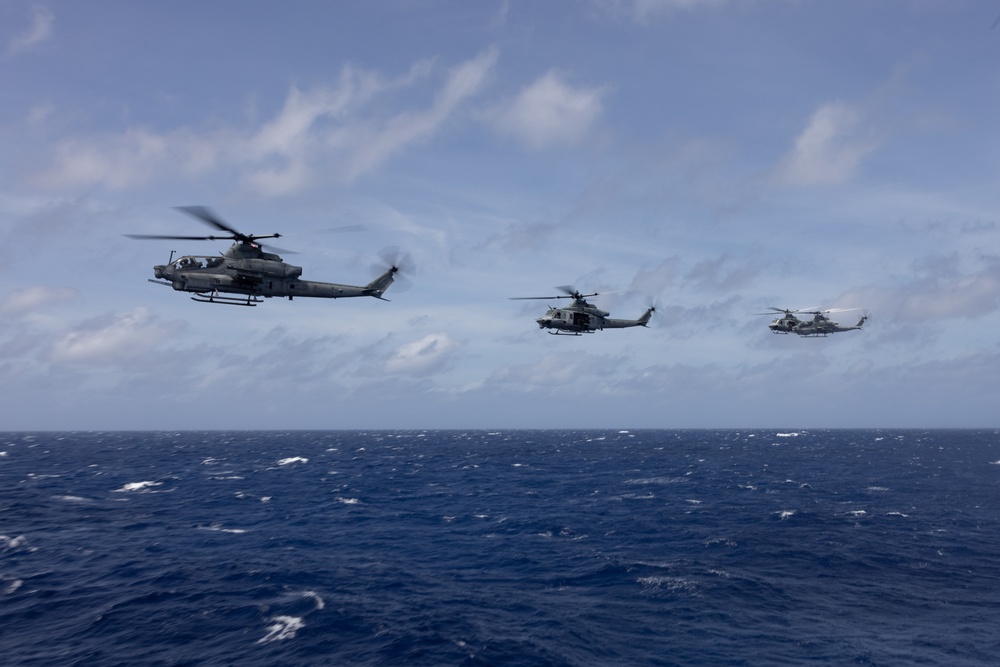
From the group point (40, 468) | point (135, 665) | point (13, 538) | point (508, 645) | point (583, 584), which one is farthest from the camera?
point (40, 468)

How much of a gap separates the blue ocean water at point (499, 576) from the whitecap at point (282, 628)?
0.58ft

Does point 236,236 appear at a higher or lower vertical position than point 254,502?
higher

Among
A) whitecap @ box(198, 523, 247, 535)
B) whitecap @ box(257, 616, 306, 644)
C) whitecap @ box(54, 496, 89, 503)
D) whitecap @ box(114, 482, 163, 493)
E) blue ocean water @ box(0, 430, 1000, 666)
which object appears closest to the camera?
blue ocean water @ box(0, 430, 1000, 666)

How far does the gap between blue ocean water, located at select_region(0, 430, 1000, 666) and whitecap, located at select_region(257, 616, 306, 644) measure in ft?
0.58

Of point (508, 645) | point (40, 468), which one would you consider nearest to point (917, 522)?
point (508, 645)

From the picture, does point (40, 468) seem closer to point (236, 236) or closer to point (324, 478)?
point (324, 478)

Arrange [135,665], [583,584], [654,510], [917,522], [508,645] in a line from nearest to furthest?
[135,665] < [508,645] < [583,584] < [917,522] < [654,510]

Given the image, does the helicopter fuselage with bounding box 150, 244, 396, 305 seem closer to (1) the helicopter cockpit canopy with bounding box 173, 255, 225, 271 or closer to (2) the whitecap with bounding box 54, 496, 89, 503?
(1) the helicopter cockpit canopy with bounding box 173, 255, 225, 271

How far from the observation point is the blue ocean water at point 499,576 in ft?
112

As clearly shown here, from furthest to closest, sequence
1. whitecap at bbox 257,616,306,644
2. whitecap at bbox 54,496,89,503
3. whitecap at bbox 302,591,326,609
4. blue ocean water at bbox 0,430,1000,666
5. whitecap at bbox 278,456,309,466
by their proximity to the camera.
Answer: whitecap at bbox 278,456,309,466 → whitecap at bbox 54,496,89,503 → whitecap at bbox 302,591,326,609 → whitecap at bbox 257,616,306,644 → blue ocean water at bbox 0,430,1000,666

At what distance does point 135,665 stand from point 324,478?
250 ft

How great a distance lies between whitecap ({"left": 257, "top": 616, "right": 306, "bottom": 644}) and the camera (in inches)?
1373

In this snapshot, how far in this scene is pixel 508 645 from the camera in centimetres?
3388

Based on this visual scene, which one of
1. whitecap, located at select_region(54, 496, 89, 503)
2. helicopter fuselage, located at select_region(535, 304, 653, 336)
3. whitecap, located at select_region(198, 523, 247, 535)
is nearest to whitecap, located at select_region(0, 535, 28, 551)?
whitecap, located at select_region(198, 523, 247, 535)
